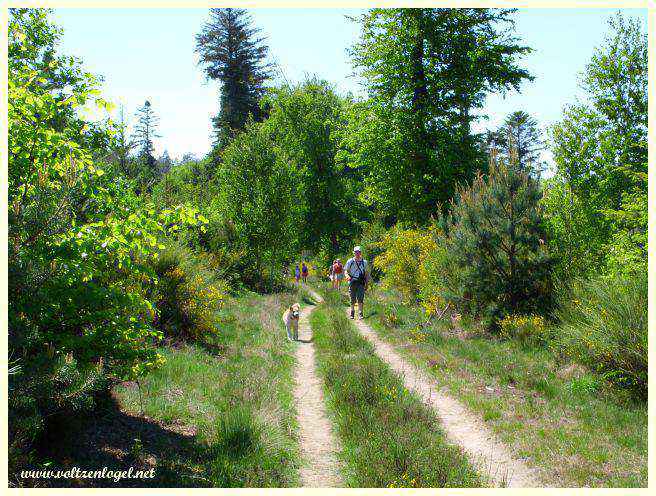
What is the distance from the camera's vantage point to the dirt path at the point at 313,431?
6.04 metres

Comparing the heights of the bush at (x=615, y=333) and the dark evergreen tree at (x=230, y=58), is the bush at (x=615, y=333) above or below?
below

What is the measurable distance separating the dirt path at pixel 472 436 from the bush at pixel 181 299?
4443mm

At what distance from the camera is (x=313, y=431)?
7434 mm

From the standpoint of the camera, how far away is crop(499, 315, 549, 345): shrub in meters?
11.5

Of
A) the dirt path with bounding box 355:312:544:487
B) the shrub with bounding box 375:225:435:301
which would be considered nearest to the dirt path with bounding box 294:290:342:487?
the dirt path with bounding box 355:312:544:487

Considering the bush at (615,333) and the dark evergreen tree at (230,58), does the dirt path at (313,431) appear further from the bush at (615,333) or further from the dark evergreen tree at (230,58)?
the dark evergreen tree at (230,58)

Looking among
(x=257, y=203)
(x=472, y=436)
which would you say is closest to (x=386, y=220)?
(x=257, y=203)

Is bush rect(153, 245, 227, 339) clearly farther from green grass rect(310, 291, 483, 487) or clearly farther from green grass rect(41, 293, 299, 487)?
green grass rect(310, 291, 483, 487)

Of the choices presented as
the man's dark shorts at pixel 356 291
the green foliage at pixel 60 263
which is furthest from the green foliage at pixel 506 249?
the green foliage at pixel 60 263

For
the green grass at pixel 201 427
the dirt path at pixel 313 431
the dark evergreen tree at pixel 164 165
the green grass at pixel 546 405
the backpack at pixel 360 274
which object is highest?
the dark evergreen tree at pixel 164 165

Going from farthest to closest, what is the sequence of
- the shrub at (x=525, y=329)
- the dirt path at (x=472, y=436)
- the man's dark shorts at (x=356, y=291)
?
the man's dark shorts at (x=356, y=291) → the shrub at (x=525, y=329) → the dirt path at (x=472, y=436)

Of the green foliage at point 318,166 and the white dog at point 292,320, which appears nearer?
the white dog at point 292,320

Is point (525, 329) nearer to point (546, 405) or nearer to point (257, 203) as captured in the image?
point (546, 405)

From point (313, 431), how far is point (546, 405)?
380cm
